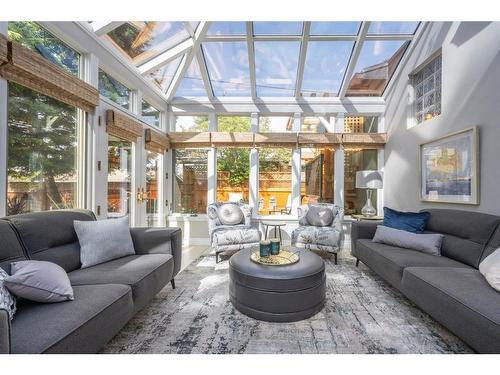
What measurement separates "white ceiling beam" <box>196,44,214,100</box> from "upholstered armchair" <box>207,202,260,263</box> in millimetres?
2220

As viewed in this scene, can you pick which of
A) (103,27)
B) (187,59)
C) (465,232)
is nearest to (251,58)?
(187,59)

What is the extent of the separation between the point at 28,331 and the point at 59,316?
133 mm

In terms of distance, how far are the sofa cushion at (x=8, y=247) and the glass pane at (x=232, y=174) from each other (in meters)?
3.33

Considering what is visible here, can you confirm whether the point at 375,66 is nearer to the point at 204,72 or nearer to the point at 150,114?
the point at 204,72

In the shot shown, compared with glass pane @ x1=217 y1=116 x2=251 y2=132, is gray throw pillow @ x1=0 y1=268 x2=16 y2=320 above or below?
below

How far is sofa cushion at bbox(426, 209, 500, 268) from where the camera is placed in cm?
217

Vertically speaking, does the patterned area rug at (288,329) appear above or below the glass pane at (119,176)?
below

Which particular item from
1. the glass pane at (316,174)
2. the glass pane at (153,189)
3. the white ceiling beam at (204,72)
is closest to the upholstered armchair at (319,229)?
the glass pane at (316,174)

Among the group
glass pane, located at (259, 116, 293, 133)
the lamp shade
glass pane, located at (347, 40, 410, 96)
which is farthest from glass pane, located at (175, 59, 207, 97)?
the lamp shade

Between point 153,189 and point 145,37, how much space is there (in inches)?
91.9

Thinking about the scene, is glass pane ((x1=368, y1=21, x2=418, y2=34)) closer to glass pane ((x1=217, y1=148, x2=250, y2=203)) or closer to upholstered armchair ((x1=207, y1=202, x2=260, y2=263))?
glass pane ((x1=217, y1=148, x2=250, y2=203))

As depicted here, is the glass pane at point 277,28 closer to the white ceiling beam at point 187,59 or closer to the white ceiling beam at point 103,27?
the white ceiling beam at point 187,59

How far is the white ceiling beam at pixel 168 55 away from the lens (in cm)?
370

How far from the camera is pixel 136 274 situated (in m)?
1.84
